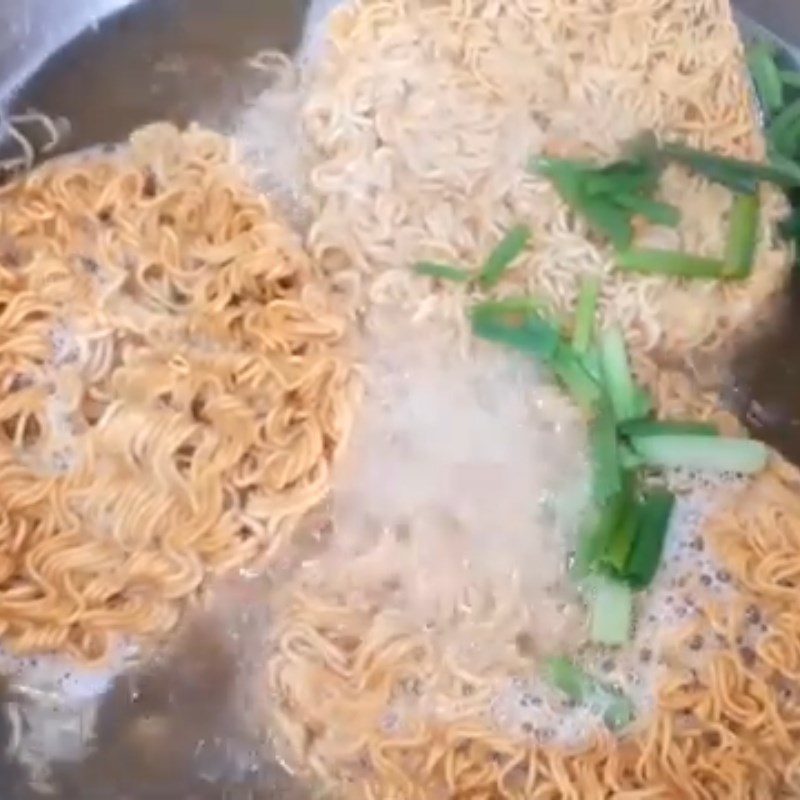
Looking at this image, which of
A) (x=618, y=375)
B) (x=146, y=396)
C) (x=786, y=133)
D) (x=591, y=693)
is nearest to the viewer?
(x=591, y=693)

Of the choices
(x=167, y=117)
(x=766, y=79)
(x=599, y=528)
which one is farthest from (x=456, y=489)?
(x=766, y=79)

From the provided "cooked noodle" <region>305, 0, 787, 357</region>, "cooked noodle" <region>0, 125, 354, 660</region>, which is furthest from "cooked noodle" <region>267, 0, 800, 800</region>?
"cooked noodle" <region>0, 125, 354, 660</region>

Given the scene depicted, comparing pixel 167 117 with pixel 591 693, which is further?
pixel 167 117

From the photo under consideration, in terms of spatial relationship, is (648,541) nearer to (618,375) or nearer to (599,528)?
(599,528)

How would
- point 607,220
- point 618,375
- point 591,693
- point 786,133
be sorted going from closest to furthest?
1. point 591,693
2. point 618,375
3. point 607,220
4. point 786,133

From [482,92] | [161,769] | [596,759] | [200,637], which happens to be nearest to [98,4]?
[482,92]

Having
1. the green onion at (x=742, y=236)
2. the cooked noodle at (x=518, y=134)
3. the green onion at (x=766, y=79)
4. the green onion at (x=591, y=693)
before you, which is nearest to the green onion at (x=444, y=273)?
the cooked noodle at (x=518, y=134)

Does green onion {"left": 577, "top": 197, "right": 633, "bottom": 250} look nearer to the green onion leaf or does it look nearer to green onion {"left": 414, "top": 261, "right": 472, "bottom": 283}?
green onion {"left": 414, "top": 261, "right": 472, "bottom": 283}
